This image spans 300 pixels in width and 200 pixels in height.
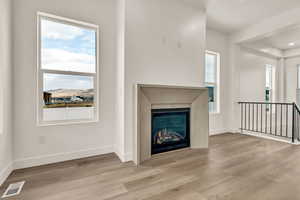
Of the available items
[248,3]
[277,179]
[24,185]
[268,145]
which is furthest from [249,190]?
[248,3]

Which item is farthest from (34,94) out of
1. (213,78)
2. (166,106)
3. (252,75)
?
(252,75)

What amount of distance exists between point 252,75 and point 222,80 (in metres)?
1.58

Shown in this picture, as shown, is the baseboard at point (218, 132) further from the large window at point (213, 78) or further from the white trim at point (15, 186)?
the white trim at point (15, 186)

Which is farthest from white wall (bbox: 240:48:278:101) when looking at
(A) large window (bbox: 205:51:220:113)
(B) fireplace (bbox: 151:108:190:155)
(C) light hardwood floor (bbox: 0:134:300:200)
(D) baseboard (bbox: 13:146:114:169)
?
(D) baseboard (bbox: 13:146:114:169)

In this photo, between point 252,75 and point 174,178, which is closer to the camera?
point 174,178

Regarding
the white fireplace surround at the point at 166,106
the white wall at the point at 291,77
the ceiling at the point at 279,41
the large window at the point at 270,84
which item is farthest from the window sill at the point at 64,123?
the white wall at the point at 291,77

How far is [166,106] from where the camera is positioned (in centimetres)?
304

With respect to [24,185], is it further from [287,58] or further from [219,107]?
[287,58]

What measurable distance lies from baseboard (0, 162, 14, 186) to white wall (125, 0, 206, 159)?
1.69 metres

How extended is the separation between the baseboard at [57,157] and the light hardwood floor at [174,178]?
0.39 ft

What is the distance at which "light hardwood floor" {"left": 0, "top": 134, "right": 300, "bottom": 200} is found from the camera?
174cm

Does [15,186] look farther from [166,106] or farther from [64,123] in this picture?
[166,106]

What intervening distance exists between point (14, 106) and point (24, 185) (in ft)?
3.90

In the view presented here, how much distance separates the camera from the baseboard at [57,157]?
2.37 metres
